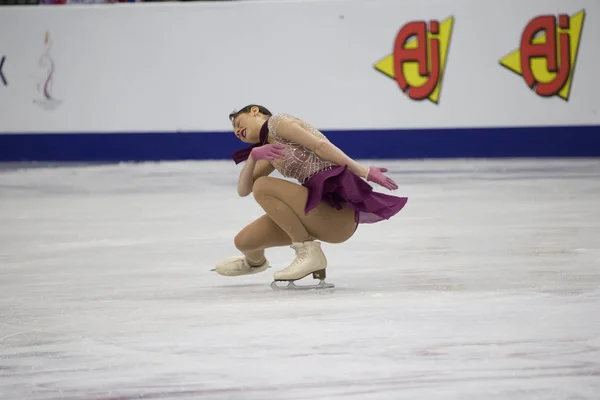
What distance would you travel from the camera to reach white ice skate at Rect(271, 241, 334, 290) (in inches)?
139

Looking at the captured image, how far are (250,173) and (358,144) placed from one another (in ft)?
21.7

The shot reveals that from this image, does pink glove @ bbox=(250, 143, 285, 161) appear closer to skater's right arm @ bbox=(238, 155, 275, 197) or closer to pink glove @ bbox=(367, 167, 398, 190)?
skater's right arm @ bbox=(238, 155, 275, 197)

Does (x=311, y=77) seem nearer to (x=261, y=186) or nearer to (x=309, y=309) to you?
(x=261, y=186)

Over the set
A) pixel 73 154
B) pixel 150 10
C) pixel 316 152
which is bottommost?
pixel 73 154

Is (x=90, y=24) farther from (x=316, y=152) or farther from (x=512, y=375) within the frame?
(x=512, y=375)

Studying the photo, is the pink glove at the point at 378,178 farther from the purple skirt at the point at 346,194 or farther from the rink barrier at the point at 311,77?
the rink barrier at the point at 311,77

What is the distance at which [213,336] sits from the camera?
2.83 meters

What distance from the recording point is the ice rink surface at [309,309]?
92.7 inches

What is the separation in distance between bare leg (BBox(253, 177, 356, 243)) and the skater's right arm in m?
0.03

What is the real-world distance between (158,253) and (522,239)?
1.54 m

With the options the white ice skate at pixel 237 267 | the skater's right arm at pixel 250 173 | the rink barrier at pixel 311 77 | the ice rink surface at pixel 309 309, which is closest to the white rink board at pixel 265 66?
the rink barrier at pixel 311 77

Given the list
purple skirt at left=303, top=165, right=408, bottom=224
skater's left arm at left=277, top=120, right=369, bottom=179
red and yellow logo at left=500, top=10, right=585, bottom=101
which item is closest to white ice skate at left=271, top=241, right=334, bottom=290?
purple skirt at left=303, top=165, right=408, bottom=224

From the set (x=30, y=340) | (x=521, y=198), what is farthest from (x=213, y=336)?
(x=521, y=198)

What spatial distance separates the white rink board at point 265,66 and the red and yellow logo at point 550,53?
7 centimetres
